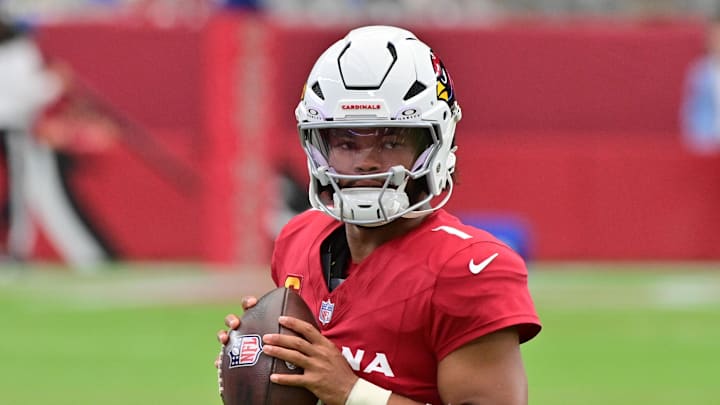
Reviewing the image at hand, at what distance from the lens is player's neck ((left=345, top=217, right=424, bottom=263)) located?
3797 mm

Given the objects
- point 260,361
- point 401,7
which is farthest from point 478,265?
point 401,7

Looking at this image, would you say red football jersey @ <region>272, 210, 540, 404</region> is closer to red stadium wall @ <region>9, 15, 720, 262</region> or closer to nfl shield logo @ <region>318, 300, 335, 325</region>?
nfl shield logo @ <region>318, 300, 335, 325</region>

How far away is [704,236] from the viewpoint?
14984 millimetres

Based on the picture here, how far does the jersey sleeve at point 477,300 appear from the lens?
3.52m

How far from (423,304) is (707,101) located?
12.3 metres

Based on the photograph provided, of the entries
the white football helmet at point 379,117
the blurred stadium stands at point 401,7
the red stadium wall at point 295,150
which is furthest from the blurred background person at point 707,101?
the white football helmet at point 379,117

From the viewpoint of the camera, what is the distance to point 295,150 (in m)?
14.2

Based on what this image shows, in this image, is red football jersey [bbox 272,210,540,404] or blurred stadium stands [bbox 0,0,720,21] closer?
red football jersey [bbox 272,210,540,404]

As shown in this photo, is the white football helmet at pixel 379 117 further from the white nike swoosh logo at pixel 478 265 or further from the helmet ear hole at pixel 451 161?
the white nike swoosh logo at pixel 478 265

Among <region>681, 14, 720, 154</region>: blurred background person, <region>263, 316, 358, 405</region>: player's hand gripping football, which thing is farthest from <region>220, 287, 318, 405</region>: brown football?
<region>681, 14, 720, 154</region>: blurred background person

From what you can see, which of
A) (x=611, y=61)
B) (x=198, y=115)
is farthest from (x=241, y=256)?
(x=611, y=61)

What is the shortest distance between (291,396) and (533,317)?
23.7 inches

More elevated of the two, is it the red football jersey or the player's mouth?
the player's mouth

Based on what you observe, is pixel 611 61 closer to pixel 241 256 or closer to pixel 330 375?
pixel 241 256
